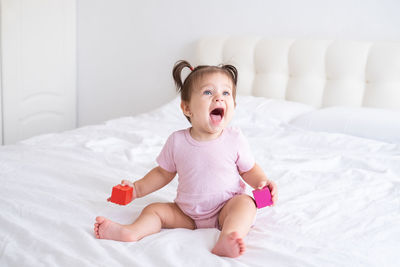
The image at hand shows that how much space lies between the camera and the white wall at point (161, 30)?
96.4 inches

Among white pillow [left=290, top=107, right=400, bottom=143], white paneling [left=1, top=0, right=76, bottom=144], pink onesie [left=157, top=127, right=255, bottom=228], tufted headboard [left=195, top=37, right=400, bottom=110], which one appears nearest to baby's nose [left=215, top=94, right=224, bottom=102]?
pink onesie [left=157, top=127, right=255, bottom=228]

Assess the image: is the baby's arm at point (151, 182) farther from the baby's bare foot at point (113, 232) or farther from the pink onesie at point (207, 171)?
the baby's bare foot at point (113, 232)

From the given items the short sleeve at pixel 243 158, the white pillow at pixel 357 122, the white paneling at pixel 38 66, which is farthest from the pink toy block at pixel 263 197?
the white paneling at pixel 38 66

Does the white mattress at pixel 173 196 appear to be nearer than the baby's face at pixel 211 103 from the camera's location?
Yes

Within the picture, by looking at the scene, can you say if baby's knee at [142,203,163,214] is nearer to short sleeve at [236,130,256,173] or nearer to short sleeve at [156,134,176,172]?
short sleeve at [156,134,176,172]

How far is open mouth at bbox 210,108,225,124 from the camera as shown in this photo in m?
1.08

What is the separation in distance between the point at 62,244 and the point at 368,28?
2066 mm

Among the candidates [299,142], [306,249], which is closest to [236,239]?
[306,249]

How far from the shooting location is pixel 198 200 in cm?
108

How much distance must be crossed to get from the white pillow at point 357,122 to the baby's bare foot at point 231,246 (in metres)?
1.27

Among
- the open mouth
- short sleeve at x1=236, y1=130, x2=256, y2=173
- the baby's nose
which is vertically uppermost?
the baby's nose

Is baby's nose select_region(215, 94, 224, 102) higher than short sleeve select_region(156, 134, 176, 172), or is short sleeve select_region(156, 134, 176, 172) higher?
baby's nose select_region(215, 94, 224, 102)

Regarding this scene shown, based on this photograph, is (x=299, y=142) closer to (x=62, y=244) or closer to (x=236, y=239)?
(x=236, y=239)

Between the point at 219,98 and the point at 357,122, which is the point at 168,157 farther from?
the point at 357,122
